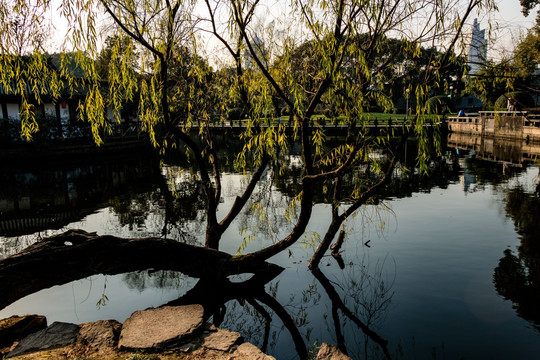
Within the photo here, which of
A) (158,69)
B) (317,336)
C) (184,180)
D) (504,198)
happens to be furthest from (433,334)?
(184,180)

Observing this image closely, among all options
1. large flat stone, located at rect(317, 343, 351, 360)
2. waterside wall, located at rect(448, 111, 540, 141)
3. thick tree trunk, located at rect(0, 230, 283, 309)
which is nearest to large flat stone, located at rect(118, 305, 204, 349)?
thick tree trunk, located at rect(0, 230, 283, 309)

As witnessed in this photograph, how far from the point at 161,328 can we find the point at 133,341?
415 millimetres

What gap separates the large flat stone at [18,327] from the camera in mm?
5316

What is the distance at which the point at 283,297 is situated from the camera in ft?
25.3

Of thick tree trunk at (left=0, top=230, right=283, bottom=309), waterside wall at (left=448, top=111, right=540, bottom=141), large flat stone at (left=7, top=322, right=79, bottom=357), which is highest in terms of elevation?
waterside wall at (left=448, top=111, right=540, bottom=141)

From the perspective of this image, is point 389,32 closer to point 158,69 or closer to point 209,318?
point 158,69

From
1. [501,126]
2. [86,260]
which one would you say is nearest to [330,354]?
[86,260]

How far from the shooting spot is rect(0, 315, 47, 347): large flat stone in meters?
5.32

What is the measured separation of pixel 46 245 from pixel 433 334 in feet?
18.8

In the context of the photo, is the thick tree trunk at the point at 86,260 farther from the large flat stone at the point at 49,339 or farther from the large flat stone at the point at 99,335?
the large flat stone at the point at 99,335

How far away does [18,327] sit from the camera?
5.52 m

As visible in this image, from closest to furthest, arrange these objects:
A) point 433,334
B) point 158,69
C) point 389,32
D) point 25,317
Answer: point 25,317, point 433,334, point 389,32, point 158,69

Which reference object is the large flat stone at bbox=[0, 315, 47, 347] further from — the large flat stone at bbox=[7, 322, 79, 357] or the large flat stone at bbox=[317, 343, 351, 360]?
the large flat stone at bbox=[317, 343, 351, 360]

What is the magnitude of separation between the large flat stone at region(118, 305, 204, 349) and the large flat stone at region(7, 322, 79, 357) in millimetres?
630
